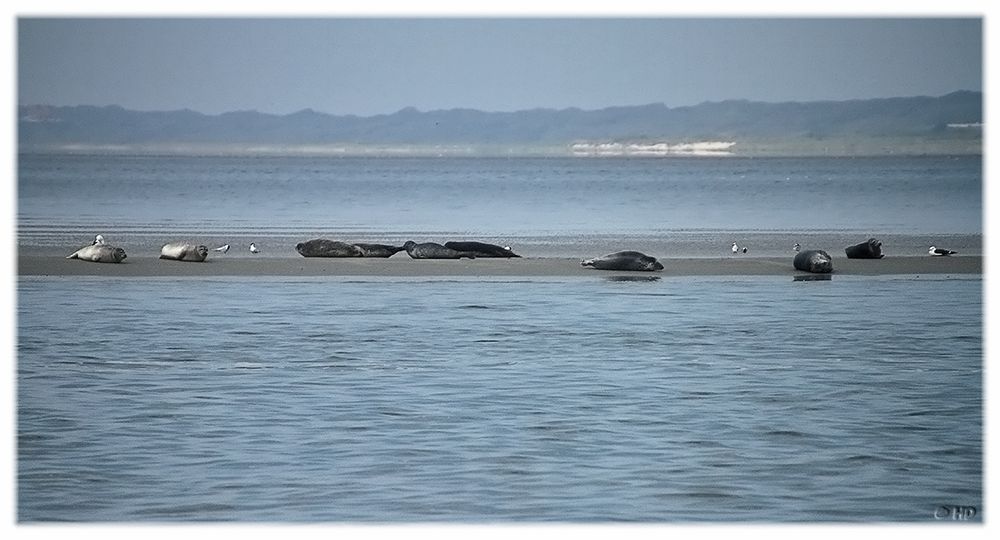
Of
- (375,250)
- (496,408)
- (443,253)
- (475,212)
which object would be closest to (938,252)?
(443,253)

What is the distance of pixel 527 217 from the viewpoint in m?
32.0

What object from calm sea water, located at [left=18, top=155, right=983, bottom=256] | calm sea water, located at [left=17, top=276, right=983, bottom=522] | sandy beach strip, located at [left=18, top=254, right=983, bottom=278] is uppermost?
calm sea water, located at [left=18, top=155, right=983, bottom=256]

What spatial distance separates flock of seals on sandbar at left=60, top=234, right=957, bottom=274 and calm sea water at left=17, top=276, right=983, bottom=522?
8.90 feet

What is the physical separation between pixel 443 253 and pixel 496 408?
33.3ft

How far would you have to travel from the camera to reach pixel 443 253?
19.6 meters

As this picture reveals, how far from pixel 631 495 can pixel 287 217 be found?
2349 cm

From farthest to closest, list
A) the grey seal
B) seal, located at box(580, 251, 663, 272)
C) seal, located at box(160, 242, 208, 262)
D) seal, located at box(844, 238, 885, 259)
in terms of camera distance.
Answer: the grey seal < seal, located at box(844, 238, 885, 259) < seal, located at box(160, 242, 208, 262) < seal, located at box(580, 251, 663, 272)

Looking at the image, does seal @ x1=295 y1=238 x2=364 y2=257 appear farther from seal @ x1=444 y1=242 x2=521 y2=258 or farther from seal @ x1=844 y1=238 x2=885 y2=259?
seal @ x1=844 y1=238 x2=885 y2=259

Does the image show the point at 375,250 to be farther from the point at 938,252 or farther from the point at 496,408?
the point at 496,408

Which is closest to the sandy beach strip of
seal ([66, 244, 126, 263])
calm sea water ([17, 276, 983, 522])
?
seal ([66, 244, 126, 263])

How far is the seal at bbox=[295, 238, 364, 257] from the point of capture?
64.4 ft
